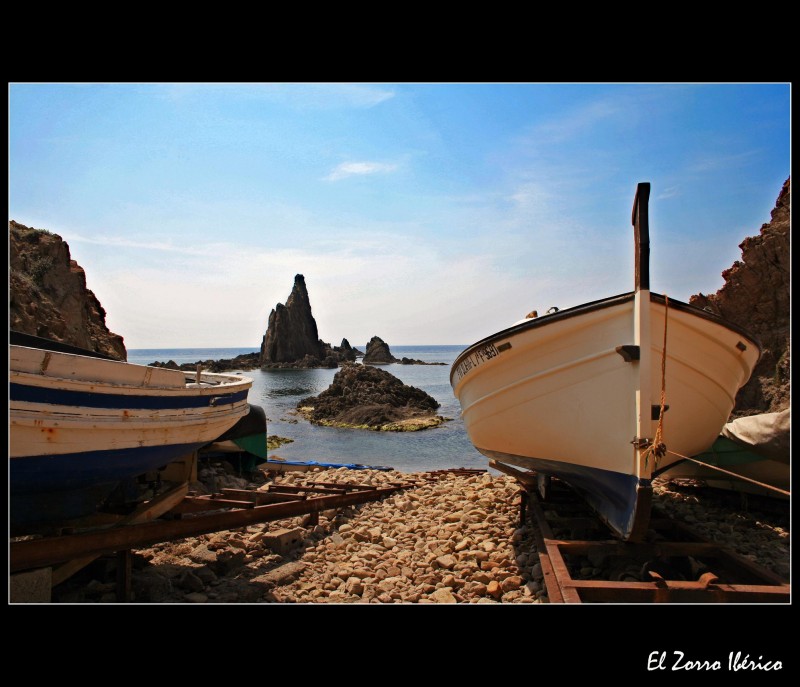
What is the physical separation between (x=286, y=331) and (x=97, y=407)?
352ft

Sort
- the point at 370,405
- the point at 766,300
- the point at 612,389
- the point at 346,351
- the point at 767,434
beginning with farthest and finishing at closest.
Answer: the point at 346,351 → the point at 370,405 → the point at 766,300 → the point at 767,434 → the point at 612,389

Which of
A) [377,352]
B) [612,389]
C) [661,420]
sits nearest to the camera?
[661,420]

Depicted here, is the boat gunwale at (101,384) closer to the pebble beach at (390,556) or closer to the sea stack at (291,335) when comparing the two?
the pebble beach at (390,556)

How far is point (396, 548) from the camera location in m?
6.49

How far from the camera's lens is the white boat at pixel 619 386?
4.98 metres

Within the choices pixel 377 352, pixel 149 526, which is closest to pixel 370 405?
pixel 149 526

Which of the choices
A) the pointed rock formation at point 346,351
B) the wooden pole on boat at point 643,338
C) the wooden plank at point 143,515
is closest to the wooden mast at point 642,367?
the wooden pole on boat at point 643,338

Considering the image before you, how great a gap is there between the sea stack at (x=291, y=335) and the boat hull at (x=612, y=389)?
338 ft

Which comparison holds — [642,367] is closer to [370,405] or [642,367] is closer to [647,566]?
[647,566]

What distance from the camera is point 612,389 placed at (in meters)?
5.20

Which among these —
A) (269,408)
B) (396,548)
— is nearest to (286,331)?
(269,408)

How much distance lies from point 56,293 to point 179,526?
1282 cm

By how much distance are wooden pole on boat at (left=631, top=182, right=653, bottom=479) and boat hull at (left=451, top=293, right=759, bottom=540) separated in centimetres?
1

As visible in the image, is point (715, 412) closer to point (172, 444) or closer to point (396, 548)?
point (396, 548)
